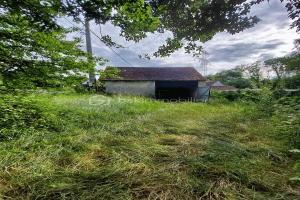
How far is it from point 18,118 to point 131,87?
21.4 meters

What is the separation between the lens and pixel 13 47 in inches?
144

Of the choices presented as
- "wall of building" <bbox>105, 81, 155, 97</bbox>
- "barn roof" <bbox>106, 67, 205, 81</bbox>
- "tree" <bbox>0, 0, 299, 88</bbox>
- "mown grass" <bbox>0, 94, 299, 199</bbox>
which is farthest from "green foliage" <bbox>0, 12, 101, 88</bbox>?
"wall of building" <bbox>105, 81, 155, 97</bbox>

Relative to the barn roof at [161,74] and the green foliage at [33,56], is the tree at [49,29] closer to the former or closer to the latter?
the green foliage at [33,56]

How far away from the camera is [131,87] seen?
2555cm

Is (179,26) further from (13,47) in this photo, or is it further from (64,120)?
(13,47)

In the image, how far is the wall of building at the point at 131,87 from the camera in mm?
25422

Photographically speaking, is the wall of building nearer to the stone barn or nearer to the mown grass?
the stone barn

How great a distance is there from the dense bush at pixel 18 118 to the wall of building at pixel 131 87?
20295mm

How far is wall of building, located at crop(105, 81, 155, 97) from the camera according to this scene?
83.4 ft

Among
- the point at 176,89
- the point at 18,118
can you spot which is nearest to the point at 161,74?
the point at 176,89

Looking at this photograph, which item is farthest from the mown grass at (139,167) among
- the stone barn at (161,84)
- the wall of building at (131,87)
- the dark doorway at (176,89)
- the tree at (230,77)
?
the tree at (230,77)

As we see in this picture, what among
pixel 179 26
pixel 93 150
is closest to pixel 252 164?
pixel 93 150

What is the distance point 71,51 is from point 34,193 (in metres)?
2.62

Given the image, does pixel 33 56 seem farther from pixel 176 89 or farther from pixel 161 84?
pixel 176 89
